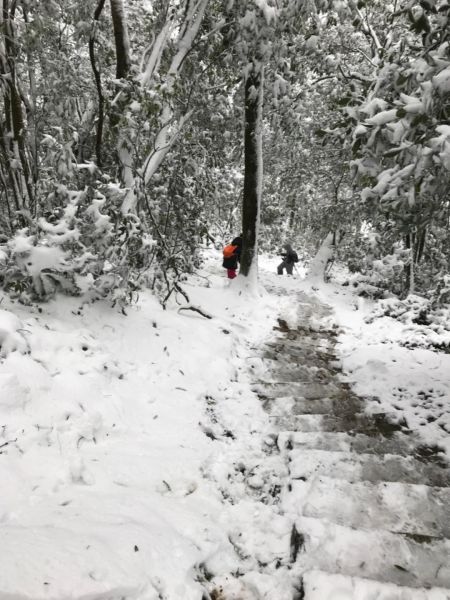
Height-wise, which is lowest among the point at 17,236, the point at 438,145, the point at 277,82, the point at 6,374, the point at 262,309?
the point at 262,309

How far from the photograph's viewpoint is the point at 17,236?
4.61 m

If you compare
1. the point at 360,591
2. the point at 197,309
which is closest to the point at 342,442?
the point at 360,591

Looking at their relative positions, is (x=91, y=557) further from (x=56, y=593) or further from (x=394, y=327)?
(x=394, y=327)

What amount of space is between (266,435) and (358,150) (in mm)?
2898

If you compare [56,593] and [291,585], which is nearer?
[56,593]

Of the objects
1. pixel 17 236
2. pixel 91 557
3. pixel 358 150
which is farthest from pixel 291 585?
pixel 17 236

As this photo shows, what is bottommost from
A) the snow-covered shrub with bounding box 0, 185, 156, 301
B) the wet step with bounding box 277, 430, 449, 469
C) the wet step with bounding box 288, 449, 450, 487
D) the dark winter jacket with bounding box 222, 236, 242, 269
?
the wet step with bounding box 277, 430, 449, 469

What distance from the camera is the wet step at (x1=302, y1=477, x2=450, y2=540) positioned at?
274 centimetres

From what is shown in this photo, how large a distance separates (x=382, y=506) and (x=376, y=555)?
537 mm

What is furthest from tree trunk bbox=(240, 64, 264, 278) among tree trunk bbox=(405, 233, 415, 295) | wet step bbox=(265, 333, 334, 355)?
tree trunk bbox=(405, 233, 415, 295)

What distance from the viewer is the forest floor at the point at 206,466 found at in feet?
7.22

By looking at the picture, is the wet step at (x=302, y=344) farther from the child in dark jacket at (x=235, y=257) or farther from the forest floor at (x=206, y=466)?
the child in dark jacket at (x=235, y=257)

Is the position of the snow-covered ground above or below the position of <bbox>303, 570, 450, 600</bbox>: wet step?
below

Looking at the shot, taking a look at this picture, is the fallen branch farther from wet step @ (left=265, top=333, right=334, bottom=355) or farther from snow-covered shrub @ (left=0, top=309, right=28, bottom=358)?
snow-covered shrub @ (left=0, top=309, right=28, bottom=358)
